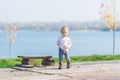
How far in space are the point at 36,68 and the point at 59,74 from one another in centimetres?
170

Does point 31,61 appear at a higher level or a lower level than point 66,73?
higher

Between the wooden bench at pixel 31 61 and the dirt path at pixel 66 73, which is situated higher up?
the wooden bench at pixel 31 61

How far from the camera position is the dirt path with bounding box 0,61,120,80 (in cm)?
1449

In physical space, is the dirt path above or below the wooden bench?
below

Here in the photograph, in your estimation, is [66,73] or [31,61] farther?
[31,61]

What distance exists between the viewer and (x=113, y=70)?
16.4 metres

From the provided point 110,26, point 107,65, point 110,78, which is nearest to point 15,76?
point 110,78

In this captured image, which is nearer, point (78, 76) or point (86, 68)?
point (78, 76)

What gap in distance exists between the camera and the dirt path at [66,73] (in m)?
14.5

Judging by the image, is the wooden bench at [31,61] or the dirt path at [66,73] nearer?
the dirt path at [66,73]

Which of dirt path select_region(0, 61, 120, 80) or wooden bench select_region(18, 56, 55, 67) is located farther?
wooden bench select_region(18, 56, 55, 67)

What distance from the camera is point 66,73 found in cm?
1550

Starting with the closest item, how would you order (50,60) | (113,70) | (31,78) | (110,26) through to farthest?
1. (31,78)
2. (113,70)
3. (50,60)
4. (110,26)

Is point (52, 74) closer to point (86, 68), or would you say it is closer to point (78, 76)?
point (78, 76)
